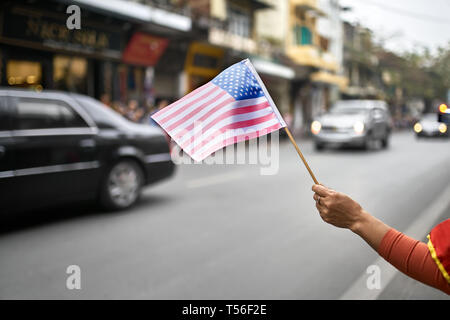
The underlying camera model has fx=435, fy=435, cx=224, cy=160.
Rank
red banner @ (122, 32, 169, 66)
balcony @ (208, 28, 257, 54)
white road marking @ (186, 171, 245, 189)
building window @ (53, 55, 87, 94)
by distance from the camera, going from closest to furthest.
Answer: white road marking @ (186, 171, 245, 189) < building window @ (53, 55, 87, 94) < red banner @ (122, 32, 169, 66) < balcony @ (208, 28, 257, 54)

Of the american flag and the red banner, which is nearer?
the american flag

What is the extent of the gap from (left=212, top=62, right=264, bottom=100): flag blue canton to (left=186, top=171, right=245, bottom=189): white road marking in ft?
19.9

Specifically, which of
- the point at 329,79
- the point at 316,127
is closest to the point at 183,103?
the point at 316,127

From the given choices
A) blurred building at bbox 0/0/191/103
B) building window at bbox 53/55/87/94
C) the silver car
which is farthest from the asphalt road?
building window at bbox 53/55/87/94

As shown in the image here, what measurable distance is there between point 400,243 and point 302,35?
32.9 meters

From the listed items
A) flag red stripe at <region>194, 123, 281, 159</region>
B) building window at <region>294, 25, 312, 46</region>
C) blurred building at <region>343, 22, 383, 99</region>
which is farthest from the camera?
blurred building at <region>343, 22, 383, 99</region>

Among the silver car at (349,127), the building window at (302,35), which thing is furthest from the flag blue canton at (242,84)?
the building window at (302,35)

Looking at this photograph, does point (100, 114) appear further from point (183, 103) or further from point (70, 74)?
point (70, 74)

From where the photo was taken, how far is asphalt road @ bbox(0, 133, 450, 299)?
3455 mm

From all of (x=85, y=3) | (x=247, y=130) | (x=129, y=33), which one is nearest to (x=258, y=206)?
(x=247, y=130)

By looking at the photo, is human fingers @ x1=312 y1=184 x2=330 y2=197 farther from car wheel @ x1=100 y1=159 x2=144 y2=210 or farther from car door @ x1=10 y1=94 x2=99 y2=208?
car wheel @ x1=100 y1=159 x2=144 y2=210

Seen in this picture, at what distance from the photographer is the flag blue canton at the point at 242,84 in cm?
212

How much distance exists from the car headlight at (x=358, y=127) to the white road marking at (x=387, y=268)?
8796mm

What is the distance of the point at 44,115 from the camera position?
5.34m
